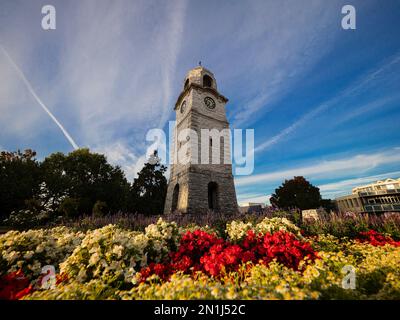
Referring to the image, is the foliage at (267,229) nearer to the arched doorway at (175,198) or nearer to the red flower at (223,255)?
the red flower at (223,255)

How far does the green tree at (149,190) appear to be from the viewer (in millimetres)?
19297

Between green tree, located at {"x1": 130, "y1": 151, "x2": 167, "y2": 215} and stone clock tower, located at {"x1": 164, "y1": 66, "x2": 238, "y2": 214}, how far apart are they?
6.67 m

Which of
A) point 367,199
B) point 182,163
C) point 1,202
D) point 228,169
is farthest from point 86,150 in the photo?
point 367,199

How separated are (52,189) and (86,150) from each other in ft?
19.2

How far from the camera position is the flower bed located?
164 cm

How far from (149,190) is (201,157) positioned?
38.5 ft

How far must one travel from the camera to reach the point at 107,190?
711 inches

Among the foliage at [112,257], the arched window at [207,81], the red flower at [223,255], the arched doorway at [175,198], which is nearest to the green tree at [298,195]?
the arched doorway at [175,198]

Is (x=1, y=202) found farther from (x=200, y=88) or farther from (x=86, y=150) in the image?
(x=200, y=88)

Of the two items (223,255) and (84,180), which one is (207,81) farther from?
(84,180)

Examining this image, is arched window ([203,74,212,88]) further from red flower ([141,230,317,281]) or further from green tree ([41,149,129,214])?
red flower ([141,230,317,281])

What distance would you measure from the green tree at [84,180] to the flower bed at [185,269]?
15.3m

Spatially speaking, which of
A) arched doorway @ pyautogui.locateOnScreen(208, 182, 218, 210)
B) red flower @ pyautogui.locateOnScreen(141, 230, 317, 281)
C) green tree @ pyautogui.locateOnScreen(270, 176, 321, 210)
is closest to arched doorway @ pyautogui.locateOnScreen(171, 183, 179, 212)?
arched doorway @ pyautogui.locateOnScreen(208, 182, 218, 210)

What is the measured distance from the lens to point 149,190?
69.4ft
